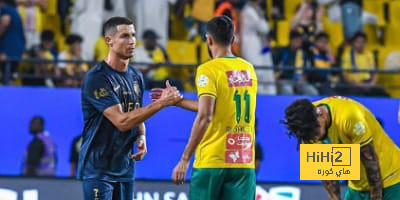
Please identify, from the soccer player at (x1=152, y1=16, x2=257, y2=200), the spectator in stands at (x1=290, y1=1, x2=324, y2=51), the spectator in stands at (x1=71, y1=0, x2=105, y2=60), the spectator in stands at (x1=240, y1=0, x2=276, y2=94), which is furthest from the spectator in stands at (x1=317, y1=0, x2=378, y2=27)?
the soccer player at (x1=152, y1=16, x2=257, y2=200)

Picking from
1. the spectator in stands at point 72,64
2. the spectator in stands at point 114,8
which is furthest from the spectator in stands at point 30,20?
the spectator in stands at point 114,8

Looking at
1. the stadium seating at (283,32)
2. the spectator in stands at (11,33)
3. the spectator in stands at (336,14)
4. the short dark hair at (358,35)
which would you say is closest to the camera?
the spectator in stands at (11,33)

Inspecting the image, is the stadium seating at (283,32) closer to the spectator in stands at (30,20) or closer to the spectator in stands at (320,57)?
the spectator in stands at (320,57)

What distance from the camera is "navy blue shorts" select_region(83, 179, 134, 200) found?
27.0 feet

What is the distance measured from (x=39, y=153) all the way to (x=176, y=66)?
213cm

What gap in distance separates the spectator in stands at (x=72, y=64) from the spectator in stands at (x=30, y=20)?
20.5 inches

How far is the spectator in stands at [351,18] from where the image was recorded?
16844 millimetres

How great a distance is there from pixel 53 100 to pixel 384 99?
4.52 meters

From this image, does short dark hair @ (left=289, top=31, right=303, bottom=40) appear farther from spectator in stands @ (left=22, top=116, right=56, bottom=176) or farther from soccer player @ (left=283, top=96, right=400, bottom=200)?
soccer player @ (left=283, top=96, right=400, bottom=200)

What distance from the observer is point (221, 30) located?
8.38m

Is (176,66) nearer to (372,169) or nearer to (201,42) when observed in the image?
(201,42)

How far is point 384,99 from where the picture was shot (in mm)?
14359

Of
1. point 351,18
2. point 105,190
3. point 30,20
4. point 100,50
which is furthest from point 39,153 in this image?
point 351,18

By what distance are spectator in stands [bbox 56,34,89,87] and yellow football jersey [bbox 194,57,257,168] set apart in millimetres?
6141
